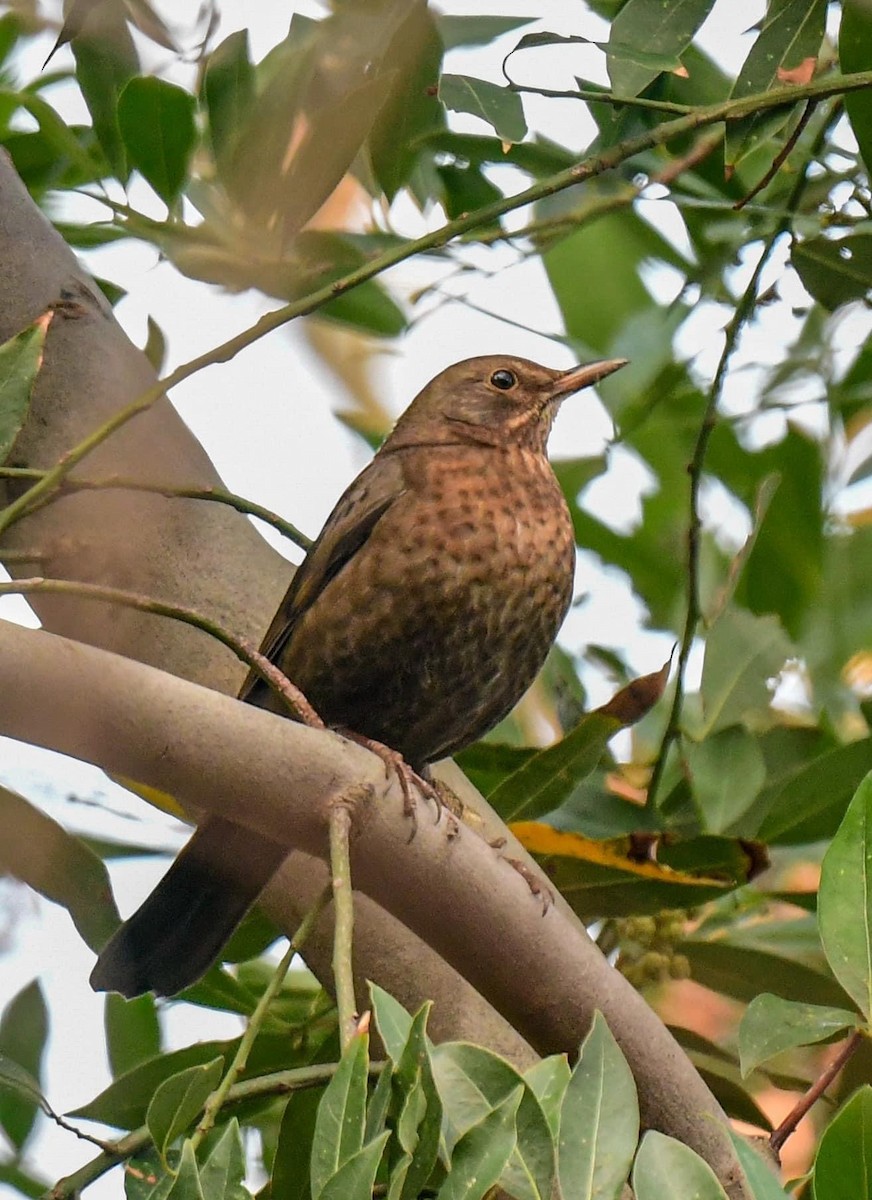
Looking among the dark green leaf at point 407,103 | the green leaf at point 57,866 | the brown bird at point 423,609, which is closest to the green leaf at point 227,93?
the dark green leaf at point 407,103

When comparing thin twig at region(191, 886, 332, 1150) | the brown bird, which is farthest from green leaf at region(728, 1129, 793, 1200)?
the brown bird

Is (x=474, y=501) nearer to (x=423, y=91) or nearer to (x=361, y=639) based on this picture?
(x=361, y=639)

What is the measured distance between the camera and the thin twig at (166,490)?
5.58 feet

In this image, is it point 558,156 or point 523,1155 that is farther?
point 558,156

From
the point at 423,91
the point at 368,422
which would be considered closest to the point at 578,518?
the point at 368,422

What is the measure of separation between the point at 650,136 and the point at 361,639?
3.50 feet

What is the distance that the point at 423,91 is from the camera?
220 cm

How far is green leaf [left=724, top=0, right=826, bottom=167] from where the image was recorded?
199 cm

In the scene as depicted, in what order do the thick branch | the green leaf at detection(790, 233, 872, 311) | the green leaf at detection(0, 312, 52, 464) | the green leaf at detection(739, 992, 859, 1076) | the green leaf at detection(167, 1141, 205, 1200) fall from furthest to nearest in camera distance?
the green leaf at detection(790, 233, 872, 311) → the green leaf at detection(0, 312, 52, 464) → the green leaf at detection(739, 992, 859, 1076) → the thick branch → the green leaf at detection(167, 1141, 205, 1200)

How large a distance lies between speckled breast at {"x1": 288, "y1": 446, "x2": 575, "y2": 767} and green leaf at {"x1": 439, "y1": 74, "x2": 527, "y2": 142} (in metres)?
0.88

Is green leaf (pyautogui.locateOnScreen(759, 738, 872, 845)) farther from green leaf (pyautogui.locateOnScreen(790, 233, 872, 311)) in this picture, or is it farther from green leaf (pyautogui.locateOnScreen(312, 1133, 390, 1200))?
green leaf (pyautogui.locateOnScreen(312, 1133, 390, 1200))

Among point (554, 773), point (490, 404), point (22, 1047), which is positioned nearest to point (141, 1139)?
point (22, 1047)

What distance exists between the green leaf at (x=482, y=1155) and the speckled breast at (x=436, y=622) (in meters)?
1.65

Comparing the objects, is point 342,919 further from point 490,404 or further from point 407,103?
point 490,404
